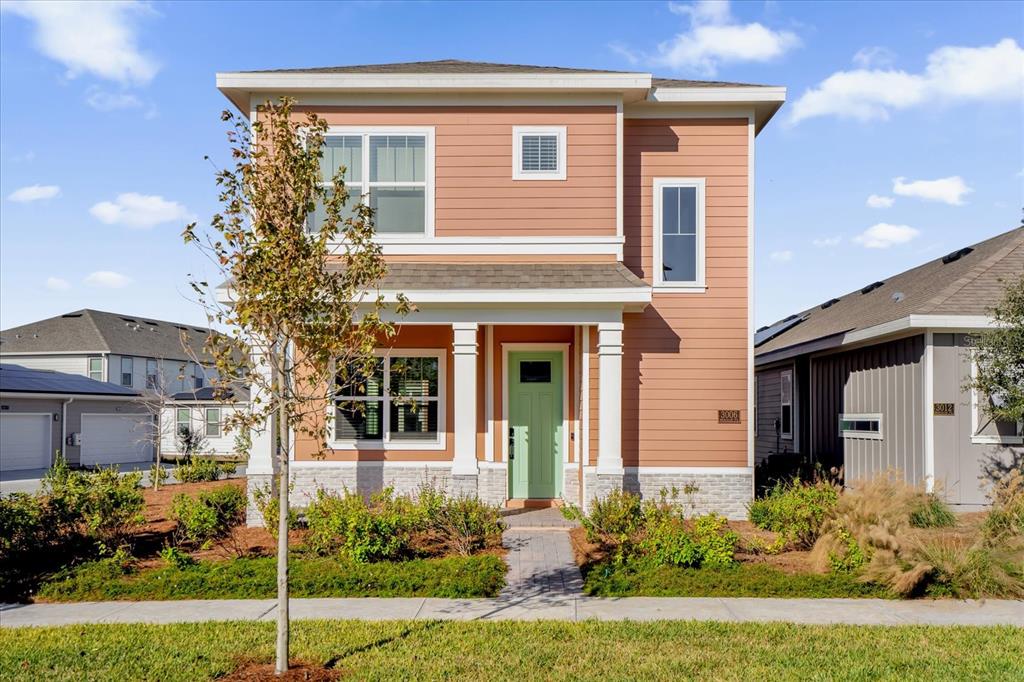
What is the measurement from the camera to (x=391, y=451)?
12.4 m

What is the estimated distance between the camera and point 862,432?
14.7 m

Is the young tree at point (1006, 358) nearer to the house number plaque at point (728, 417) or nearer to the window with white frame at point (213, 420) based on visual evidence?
the house number plaque at point (728, 417)

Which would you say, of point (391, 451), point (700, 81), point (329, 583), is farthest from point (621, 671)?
point (700, 81)

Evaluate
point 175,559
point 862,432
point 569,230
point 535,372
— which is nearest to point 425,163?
point 569,230

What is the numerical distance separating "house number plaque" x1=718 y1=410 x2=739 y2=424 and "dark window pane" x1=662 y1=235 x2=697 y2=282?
217 centimetres

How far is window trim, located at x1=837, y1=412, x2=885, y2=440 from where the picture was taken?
13.9m

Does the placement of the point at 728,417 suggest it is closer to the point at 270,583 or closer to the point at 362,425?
the point at 362,425

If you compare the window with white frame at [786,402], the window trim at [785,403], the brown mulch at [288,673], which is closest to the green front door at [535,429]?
the brown mulch at [288,673]

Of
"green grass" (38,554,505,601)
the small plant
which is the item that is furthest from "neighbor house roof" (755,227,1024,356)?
the small plant

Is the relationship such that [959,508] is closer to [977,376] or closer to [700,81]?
[977,376]

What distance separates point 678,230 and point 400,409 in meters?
5.35

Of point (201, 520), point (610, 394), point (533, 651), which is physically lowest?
point (533, 651)

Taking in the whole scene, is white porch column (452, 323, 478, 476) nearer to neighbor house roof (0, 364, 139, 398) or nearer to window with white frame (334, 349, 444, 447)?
window with white frame (334, 349, 444, 447)

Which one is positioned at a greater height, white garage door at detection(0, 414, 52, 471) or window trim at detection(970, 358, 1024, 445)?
window trim at detection(970, 358, 1024, 445)
